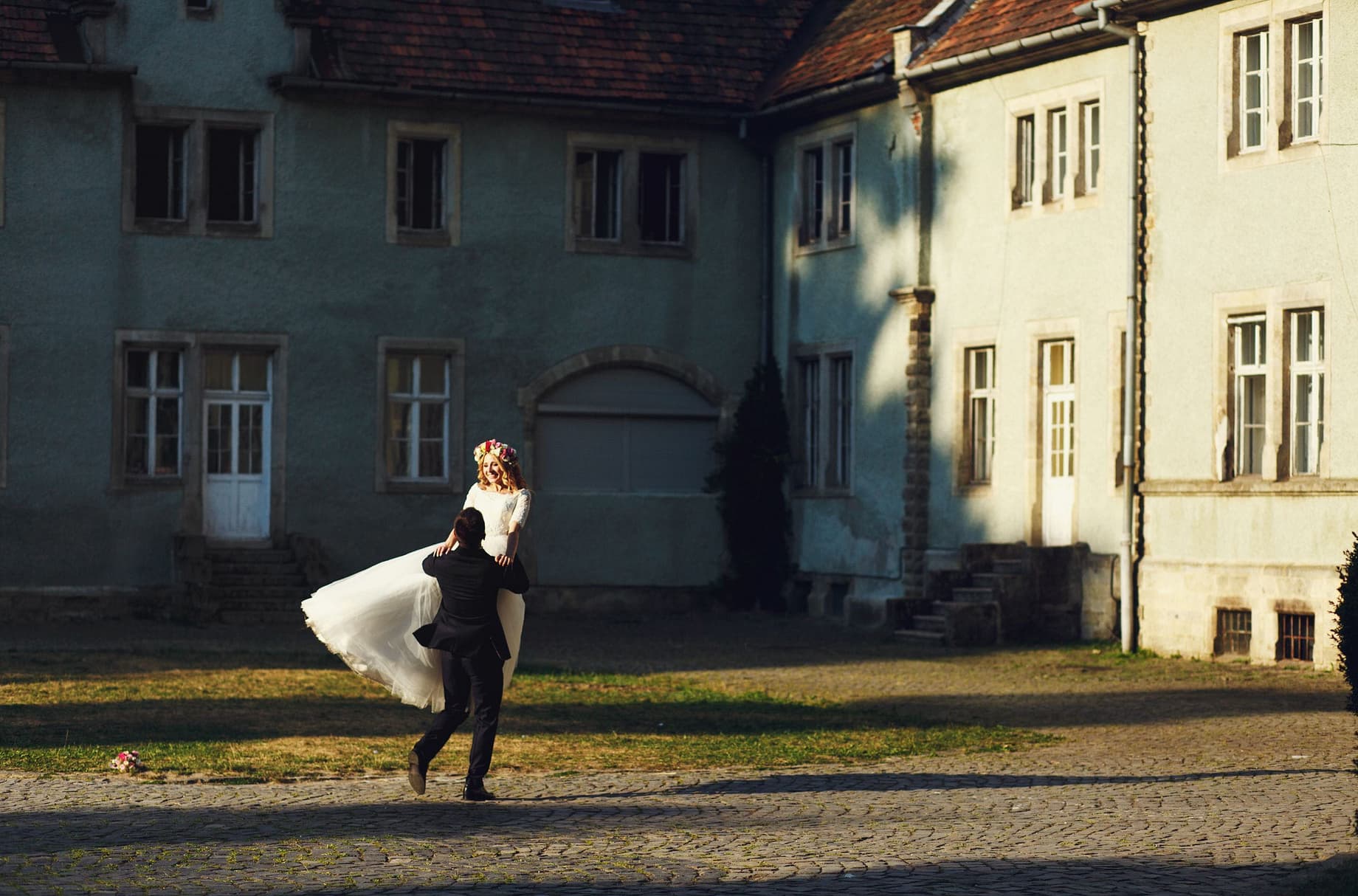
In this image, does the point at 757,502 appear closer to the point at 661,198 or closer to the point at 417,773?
the point at 661,198

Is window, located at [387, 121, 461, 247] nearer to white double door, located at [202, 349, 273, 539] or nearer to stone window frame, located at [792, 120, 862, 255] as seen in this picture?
white double door, located at [202, 349, 273, 539]

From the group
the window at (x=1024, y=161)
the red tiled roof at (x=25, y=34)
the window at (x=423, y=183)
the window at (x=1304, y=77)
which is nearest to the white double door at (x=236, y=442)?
the window at (x=423, y=183)

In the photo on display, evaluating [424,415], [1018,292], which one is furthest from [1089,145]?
[424,415]

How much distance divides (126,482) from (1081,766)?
17208 millimetres

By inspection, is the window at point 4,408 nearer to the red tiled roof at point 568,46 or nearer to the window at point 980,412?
the red tiled roof at point 568,46

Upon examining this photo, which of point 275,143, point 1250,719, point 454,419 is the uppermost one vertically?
point 275,143

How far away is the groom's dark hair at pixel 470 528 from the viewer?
1198 centimetres

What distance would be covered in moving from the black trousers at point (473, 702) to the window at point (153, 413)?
17398mm

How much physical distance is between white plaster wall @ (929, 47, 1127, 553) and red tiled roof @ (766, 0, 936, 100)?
4.94 feet

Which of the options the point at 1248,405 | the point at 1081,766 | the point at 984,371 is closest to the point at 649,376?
the point at 984,371

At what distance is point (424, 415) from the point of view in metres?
29.9

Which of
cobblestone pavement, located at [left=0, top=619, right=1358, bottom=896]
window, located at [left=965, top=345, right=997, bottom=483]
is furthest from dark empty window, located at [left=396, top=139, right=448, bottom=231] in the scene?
cobblestone pavement, located at [left=0, top=619, right=1358, bottom=896]

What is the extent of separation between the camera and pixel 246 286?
94.6 ft

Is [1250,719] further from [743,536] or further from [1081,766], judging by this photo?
[743,536]
